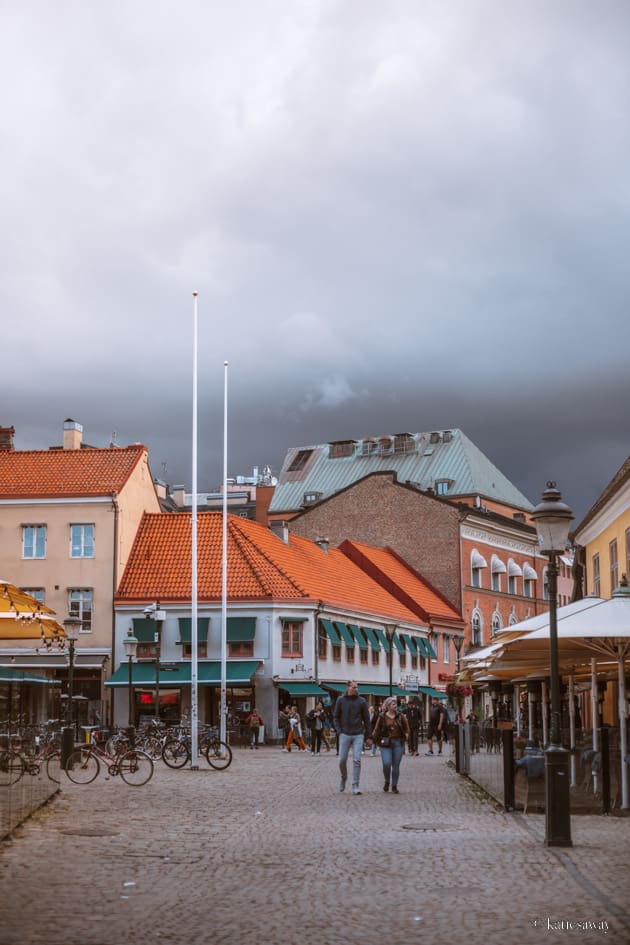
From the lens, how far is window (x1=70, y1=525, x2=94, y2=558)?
57281 mm

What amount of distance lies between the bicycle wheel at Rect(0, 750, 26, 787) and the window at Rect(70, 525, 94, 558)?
41073 millimetres

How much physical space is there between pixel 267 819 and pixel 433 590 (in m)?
62.0

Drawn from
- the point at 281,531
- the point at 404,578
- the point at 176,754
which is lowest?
the point at 176,754

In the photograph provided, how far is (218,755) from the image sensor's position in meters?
31.6

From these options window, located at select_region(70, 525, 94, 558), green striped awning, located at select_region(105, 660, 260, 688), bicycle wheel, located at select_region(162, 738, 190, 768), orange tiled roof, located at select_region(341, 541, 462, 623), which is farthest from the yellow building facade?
orange tiled roof, located at select_region(341, 541, 462, 623)

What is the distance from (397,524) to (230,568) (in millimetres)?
25412

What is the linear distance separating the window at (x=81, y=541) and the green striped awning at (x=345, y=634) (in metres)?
11.6

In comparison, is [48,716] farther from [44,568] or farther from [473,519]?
[473,519]

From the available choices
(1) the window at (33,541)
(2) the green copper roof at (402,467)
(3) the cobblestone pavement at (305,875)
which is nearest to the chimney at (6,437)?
(1) the window at (33,541)

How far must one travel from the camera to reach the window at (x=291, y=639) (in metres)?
55.5

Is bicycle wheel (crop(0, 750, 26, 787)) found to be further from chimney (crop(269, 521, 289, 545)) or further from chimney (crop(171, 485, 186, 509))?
chimney (crop(171, 485, 186, 509))

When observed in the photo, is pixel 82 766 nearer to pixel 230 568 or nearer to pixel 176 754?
pixel 176 754

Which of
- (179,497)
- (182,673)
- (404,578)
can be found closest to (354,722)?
(182,673)

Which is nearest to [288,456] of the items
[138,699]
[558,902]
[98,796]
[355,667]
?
[355,667]
